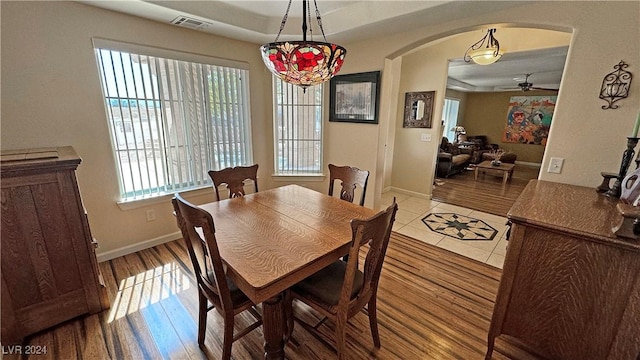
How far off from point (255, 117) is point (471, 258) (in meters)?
3.10

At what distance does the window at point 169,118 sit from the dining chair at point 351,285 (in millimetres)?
2147

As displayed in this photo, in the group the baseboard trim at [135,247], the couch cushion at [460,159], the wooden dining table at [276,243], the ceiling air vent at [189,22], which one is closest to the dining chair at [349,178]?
the wooden dining table at [276,243]

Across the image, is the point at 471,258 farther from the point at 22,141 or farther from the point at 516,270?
the point at 22,141

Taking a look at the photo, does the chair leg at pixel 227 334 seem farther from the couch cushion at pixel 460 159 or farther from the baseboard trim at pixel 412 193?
the couch cushion at pixel 460 159

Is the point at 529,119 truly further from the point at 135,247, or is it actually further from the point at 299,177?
the point at 135,247

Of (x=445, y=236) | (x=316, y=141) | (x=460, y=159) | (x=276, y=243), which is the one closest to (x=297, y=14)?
(x=316, y=141)

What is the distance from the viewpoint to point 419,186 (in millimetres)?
4703

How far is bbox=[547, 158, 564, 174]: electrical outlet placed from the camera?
6.55ft

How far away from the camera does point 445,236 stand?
315 cm

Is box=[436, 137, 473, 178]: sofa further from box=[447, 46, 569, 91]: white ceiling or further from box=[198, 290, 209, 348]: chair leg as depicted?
box=[198, 290, 209, 348]: chair leg

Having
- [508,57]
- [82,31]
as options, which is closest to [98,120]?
[82,31]

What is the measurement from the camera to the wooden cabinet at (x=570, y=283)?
1153 mm

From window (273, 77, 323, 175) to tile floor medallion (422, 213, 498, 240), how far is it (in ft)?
5.88

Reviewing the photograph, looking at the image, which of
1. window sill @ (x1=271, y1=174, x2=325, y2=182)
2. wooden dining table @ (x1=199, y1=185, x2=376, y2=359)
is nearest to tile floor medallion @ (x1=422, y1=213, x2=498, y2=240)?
window sill @ (x1=271, y1=174, x2=325, y2=182)
